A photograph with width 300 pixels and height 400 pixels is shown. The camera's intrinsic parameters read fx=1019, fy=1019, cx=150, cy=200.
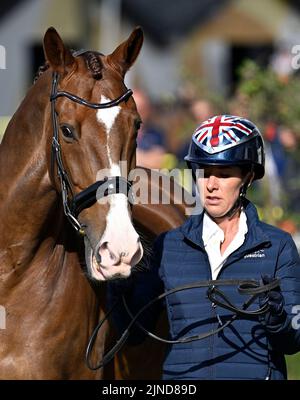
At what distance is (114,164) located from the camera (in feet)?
14.1

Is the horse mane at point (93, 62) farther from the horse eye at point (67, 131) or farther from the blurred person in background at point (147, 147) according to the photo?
the blurred person in background at point (147, 147)

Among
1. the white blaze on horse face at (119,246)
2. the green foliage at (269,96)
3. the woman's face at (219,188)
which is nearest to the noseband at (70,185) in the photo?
the white blaze on horse face at (119,246)

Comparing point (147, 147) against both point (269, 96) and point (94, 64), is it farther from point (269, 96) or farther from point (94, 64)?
point (94, 64)

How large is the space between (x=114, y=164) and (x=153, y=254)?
52cm

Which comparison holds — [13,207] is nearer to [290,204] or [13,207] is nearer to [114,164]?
[114,164]

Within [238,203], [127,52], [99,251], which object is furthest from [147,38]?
[99,251]

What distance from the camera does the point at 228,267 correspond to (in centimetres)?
437

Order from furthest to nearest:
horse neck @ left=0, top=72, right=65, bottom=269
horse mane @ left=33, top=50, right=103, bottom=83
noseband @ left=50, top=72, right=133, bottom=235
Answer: horse neck @ left=0, top=72, right=65, bottom=269, horse mane @ left=33, top=50, right=103, bottom=83, noseband @ left=50, top=72, right=133, bottom=235

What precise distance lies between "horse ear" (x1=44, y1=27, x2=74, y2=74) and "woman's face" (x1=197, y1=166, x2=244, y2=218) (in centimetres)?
78

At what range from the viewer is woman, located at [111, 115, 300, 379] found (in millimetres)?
4289

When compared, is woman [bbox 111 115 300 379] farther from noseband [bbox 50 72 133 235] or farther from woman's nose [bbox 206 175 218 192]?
noseband [bbox 50 72 133 235]

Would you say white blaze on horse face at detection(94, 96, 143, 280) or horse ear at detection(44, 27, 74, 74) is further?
horse ear at detection(44, 27, 74, 74)

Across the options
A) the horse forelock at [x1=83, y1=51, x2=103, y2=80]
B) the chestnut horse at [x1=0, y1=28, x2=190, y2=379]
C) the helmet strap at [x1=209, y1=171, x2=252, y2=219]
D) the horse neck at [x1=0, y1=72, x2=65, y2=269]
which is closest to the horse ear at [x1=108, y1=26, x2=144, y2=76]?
the chestnut horse at [x1=0, y1=28, x2=190, y2=379]

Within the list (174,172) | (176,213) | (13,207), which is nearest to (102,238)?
(13,207)
